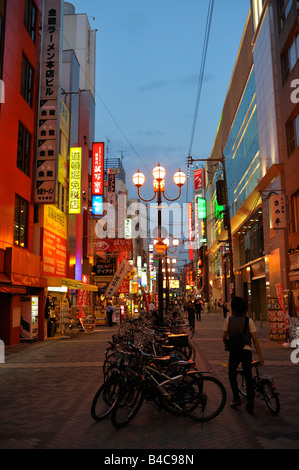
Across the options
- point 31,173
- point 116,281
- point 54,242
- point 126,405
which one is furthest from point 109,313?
point 126,405

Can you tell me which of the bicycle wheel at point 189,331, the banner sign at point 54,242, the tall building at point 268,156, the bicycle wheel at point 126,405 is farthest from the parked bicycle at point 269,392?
the banner sign at point 54,242

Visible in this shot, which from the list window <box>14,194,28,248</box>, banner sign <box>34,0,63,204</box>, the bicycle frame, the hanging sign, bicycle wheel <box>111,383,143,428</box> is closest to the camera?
bicycle wheel <box>111,383,143,428</box>

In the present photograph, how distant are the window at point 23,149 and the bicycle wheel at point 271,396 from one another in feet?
49.1

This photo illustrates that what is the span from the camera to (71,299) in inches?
1257

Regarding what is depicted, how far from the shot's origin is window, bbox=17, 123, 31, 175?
61.4 feet

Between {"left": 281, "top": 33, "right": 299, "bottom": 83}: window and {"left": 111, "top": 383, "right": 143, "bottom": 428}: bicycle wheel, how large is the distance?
65.7 feet

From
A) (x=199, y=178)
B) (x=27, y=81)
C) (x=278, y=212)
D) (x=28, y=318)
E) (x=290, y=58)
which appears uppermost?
(x=199, y=178)

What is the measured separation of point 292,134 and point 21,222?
15248 millimetres

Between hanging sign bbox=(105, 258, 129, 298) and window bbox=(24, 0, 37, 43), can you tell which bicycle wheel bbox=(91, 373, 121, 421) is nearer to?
window bbox=(24, 0, 37, 43)

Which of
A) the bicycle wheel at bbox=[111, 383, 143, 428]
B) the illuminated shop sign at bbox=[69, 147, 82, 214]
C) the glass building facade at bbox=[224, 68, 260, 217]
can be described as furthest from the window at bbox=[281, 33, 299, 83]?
the bicycle wheel at bbox=[111, 383, 143, 428]

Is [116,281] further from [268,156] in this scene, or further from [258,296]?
[258,296]

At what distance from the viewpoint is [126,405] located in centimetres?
676

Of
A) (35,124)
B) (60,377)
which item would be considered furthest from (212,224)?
(60,377)
